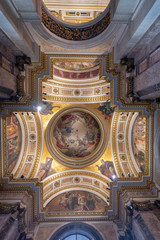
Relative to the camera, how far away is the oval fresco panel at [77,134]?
1339cm

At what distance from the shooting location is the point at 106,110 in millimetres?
12758

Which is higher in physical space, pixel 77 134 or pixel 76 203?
pixel 77 134

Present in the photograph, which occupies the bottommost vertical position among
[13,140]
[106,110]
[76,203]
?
[76,203]

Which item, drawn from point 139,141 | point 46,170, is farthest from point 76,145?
point 139,141

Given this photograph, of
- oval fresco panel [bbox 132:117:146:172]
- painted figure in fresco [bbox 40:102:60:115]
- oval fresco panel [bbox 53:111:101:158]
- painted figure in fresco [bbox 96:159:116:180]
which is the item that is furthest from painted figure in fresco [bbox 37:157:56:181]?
oval fresco panel [bbox 132:117:146:172]

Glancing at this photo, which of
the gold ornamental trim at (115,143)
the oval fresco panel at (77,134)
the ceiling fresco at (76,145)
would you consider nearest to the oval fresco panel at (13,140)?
the ceiling fresco at (76,145)

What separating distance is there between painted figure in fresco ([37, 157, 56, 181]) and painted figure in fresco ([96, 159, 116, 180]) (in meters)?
4.39

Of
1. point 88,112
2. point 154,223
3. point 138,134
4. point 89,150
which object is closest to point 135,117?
point 138,134

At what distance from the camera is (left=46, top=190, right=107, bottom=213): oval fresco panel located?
1087cm

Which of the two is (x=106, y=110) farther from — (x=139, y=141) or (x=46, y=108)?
(x=46, y=108)

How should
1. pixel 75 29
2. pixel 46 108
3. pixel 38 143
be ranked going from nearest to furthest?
pixel 75 29 → pixel 46 108 → pixel 38 143

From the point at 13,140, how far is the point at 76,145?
5737 millimetres

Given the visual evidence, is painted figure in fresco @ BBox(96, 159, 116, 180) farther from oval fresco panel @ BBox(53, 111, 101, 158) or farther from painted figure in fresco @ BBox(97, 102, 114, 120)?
painted figure in fresco @ BBox(97, 102, 114, 120)

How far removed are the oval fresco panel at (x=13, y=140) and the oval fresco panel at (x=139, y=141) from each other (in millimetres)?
9280
